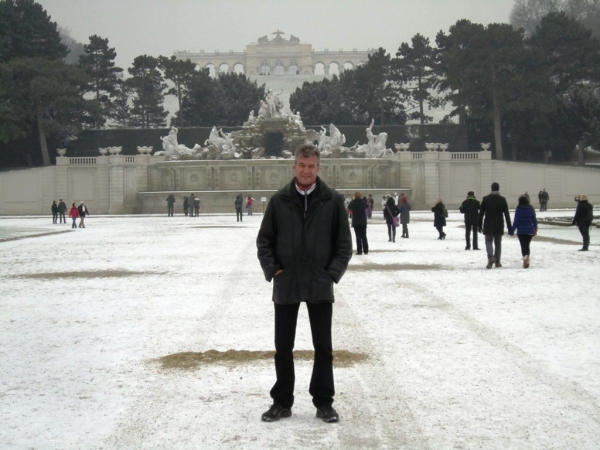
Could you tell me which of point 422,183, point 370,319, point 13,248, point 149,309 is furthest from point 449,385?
point 422,183

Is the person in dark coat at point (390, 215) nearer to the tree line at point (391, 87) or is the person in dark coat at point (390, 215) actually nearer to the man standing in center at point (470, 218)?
the man standing in center at point (470, 218)

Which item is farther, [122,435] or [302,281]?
[302,281]

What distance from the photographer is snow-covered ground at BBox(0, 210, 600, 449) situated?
5477mm

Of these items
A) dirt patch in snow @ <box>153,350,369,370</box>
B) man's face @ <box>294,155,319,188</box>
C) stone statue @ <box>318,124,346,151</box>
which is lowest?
dirt patch in snow @ <box>153,350,369,370</box>

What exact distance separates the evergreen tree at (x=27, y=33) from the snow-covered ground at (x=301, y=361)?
55.1m

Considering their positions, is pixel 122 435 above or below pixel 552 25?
below

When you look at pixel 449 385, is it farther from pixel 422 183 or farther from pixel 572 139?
pixel 572 139

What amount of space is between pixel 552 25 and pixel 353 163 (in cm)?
1940

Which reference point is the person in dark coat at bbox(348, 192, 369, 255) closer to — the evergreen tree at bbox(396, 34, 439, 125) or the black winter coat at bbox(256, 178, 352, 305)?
the black winter coat at bbox(256, 178, 352, 305)

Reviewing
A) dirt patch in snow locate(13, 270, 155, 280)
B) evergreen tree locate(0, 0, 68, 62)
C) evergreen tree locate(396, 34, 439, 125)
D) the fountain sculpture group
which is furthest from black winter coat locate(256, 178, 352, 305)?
evergreen tree locate(396, 34, 439, 125)

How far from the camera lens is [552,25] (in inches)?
2464

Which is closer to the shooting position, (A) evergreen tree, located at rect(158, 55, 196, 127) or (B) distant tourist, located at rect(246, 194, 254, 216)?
(B) distant tourist, located at rect(246, 194, 254, 216)

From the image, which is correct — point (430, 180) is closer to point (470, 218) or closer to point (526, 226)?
point (470, 218)

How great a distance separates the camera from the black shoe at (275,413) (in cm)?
572
